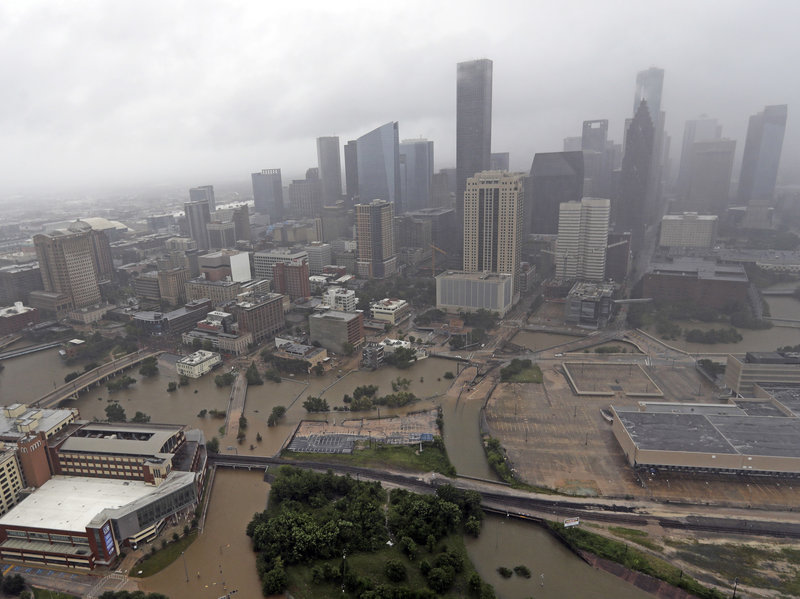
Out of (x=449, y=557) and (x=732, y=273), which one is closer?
(x=449, y=557)

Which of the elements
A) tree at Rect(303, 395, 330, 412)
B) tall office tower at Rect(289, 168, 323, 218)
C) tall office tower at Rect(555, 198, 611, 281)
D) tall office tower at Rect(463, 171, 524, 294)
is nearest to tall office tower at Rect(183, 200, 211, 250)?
tall office tower at Rect(289, 168, 323, 218)

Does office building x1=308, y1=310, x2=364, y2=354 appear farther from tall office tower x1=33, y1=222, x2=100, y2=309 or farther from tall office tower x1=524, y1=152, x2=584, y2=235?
tall office tower x1=524, y1=152, x2=584, y2=235

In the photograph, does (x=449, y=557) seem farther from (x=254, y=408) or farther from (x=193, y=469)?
(x=254, y=408)

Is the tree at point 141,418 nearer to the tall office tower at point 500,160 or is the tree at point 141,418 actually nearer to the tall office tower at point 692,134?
the tall office tower at point 500,160

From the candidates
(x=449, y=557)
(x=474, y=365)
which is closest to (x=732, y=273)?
(x=474, y=365)

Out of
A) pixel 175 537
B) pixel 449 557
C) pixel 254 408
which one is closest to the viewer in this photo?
pixel 449 557

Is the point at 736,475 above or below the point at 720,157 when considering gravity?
below

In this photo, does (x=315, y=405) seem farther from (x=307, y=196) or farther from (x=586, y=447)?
(x=307, y=196)
